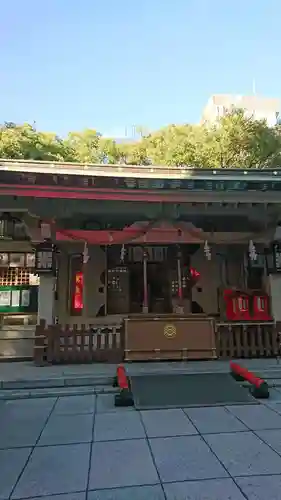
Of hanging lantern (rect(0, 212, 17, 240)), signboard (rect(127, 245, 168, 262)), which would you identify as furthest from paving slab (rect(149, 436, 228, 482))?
hanging lantern (rect(0, 212, 17, 240))

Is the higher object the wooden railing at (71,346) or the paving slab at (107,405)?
the wooden railing at (71,346)

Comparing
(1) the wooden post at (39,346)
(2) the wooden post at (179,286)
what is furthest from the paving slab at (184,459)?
(2) the wooden post at (179,286)

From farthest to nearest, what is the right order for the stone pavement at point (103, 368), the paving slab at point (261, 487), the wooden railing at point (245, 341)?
the wooden railing at point (245, 341) < the stone pavement at point (103, 368) < the paving slab at point (261, 487)

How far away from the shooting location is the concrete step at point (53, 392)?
234 inches

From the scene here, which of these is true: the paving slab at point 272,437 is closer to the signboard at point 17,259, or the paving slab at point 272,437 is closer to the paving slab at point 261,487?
the paving slab at point 261,487

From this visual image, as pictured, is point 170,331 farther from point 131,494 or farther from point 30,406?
point 131,494

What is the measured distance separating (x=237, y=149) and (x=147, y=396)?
16683mm

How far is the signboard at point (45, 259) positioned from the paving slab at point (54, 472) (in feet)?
18.6

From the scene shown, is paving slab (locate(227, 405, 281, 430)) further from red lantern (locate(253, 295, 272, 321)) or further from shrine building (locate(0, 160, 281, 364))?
red lantern (locate(253, 295, 272, 321))

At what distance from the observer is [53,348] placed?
7988mm

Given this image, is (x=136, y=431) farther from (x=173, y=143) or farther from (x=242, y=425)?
(x=173, y=143)

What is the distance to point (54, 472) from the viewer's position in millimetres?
3256

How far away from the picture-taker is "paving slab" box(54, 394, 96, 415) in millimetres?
5176

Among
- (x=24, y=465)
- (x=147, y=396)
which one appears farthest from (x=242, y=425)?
(x=24, y=465)
